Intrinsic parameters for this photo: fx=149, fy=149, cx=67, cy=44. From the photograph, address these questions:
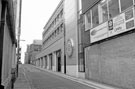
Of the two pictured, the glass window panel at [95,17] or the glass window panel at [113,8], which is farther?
the glass window panel at [95,17]

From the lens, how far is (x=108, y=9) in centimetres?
1277

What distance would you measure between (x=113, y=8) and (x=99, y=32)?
8.13 ft


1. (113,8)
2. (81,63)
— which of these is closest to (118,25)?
(113,8)

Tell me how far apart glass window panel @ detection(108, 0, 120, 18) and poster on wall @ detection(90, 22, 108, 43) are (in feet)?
3.29

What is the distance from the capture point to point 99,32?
44.7 feet

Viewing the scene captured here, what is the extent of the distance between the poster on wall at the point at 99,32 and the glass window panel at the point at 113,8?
100cm

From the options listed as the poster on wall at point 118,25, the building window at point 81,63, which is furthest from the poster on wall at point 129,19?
the building window at point 81,63

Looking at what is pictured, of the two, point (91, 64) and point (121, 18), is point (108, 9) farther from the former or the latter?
point (91, 64)

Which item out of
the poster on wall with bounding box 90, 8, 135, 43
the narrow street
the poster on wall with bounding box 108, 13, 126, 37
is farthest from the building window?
the poster on wall with bounding box 108, 13, 126, 37

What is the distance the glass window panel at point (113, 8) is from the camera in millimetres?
11750

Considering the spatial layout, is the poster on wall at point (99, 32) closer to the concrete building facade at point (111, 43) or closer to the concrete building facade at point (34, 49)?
the concrete building facade at point (111, 43)

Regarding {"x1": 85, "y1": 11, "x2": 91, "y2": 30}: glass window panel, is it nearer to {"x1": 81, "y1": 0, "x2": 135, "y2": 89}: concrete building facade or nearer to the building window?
{"x1": 81, "y1": 0, "x2": 135, "y2": 89}: concrete building facade

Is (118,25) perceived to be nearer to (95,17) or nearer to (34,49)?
(95,17)

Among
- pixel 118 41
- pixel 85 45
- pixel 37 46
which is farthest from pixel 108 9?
pixel 37 46
